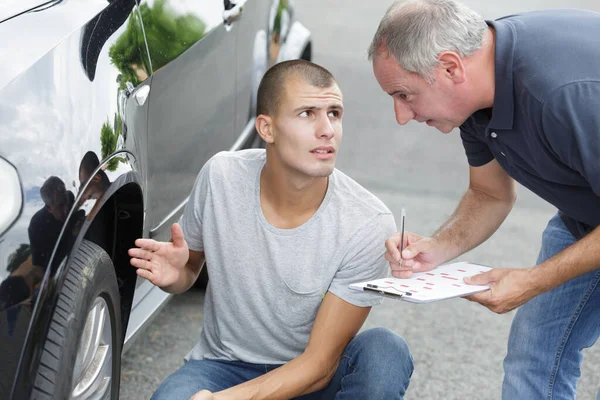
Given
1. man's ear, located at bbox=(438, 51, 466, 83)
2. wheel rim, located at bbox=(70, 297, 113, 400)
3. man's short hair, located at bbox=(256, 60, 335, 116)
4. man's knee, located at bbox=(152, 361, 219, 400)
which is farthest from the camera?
man's short hair, located at bbox=(256, 60, 335, 116)

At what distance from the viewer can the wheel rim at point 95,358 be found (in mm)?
2301

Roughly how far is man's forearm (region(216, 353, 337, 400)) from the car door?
604 millimetres

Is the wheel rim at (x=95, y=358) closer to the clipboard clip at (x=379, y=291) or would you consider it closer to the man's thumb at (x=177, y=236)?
the man's thumb at (x=177, y=236)

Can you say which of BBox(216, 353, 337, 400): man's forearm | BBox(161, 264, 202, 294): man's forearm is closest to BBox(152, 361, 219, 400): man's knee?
BBox(216, 353, 337, 400): man's forearm

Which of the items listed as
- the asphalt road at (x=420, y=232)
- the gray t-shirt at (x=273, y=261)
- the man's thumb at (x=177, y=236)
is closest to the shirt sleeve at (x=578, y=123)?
the gray t-shirt at (x=273, y=261)

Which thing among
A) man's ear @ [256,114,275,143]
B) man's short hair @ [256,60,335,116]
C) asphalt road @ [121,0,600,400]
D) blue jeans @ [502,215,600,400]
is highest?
man's short hair @ [256,60,335,116]

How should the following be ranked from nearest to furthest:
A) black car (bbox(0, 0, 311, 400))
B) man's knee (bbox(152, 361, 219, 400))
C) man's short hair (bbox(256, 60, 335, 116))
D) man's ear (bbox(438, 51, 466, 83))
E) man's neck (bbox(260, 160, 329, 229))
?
black car (bbox(0, 0, 311, 400))
man's ear (bbox(438, 51, 466, 83))
man's knee (bbox(152, 361, 219, 400))
man's neck (bbox(260, 160, 329, 229))
man's short hair (bbox(256, 60, 335, 116))

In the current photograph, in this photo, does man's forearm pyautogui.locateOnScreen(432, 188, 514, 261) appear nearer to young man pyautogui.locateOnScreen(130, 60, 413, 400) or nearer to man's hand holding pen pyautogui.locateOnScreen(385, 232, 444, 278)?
man's hand holding pen pyautogui.locateOnScreen(385, 232, 444, 278)

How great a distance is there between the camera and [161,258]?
2.69 m

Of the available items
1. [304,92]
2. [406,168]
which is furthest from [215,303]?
[406,168]

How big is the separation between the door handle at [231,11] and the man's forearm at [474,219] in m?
1.14

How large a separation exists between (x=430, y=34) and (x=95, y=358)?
4.06 ft

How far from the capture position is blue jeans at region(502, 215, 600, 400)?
2.86 meters

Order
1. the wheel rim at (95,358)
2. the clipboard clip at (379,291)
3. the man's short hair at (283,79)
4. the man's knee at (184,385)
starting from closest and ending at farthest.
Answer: the wheel rim at (95,358)
the clipboard clip at (379,291)
the man's knee at (184,385)
the man's short hair at (283,79)
